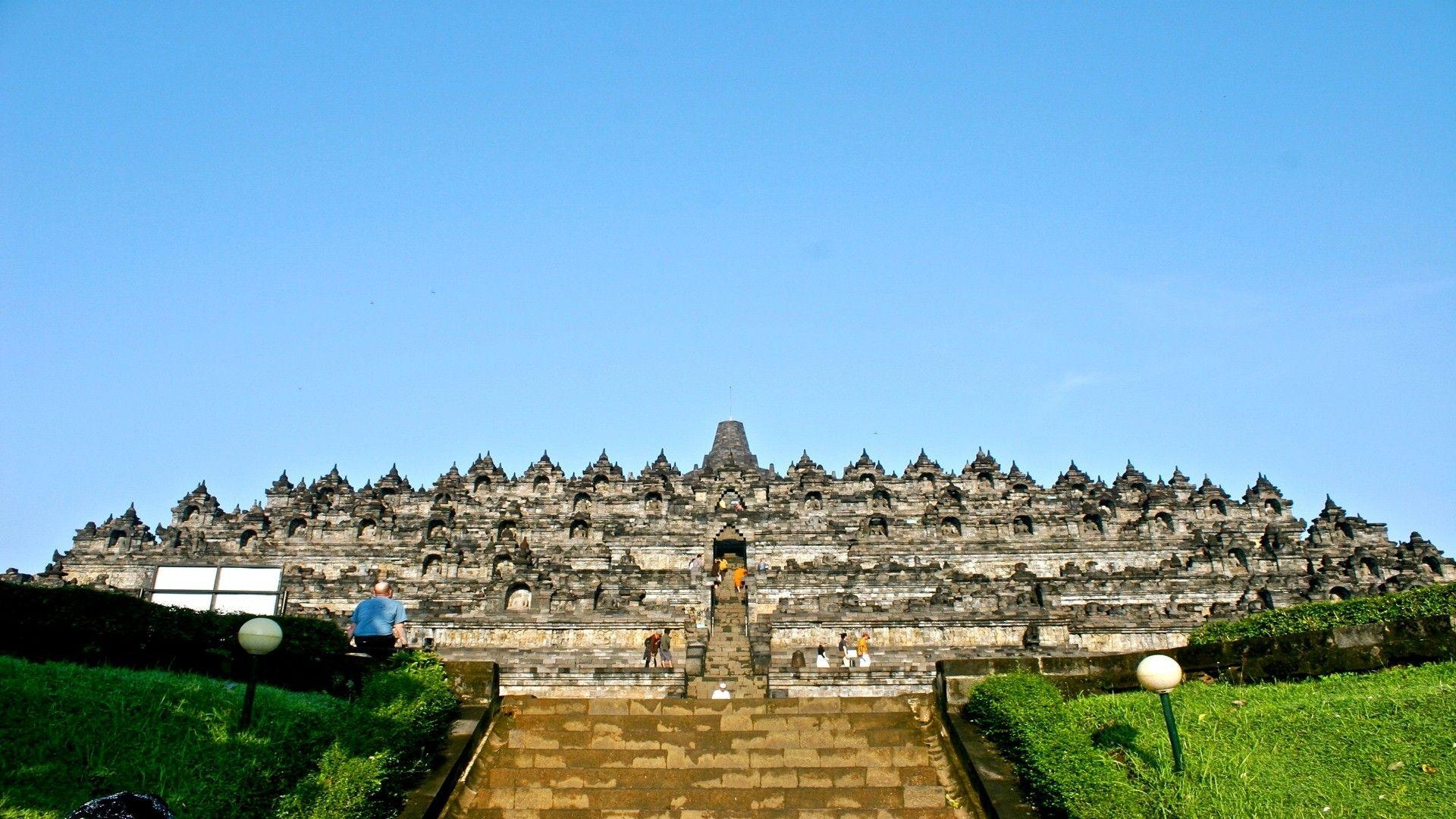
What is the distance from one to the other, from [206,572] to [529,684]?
439 inches

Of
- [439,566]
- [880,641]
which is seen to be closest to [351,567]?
[439,566]

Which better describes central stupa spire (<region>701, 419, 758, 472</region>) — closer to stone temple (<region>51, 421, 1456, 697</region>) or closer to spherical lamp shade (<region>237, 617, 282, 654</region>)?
stone temple (<region>51, 421, 1456, 697</region>)

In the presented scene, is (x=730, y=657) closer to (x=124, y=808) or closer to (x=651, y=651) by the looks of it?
(x=651, y=651)

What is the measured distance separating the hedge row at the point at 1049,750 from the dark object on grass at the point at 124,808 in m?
9.88

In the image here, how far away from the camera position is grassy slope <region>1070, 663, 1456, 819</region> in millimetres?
11969

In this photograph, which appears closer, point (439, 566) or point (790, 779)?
point (790, 779)

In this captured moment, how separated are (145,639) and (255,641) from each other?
4743 millimetres

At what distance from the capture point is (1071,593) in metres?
39.7

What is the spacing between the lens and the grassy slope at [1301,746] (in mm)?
11969

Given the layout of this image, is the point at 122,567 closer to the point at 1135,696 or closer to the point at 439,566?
the point at 439,566

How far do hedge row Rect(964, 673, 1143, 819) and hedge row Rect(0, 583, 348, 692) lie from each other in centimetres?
1060

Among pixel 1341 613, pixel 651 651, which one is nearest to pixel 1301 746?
pixel 1341 613

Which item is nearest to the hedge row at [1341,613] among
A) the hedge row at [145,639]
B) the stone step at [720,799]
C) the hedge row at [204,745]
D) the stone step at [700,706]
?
the stone step at [700,706]

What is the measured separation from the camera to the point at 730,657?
1261 inches
